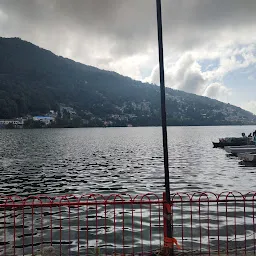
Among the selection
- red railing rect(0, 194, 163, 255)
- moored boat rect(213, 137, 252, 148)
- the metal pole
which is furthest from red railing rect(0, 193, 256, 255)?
moored boat rect(213, 137, 252, 148)

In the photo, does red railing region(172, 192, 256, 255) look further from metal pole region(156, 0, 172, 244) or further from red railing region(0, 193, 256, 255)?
metal pole region(156, 0, 172, 244)

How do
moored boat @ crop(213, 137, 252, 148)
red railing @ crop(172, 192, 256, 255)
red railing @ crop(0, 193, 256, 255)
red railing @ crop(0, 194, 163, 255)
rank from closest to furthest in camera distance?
red railing @ crop(172, 192, 256, 255), red railing @ crop(0, 193, 256, 255), red railing @ crop(0, 194, 163, 255), moored boat @ crop(213, 137, 252, 148)

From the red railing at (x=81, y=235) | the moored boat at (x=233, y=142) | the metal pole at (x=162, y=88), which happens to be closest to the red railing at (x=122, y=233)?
the red railing at (x=81, y=235)

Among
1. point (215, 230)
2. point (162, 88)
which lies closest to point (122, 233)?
point (215, 230)

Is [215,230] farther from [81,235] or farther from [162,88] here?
[162,88]

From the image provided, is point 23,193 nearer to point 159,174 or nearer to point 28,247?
point 28,247

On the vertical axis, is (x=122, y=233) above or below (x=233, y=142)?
below

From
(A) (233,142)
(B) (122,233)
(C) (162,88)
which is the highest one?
(C) (162,88)

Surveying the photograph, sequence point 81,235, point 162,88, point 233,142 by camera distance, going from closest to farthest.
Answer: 1. point 162,88
2. point 81,235
3. point 233,142

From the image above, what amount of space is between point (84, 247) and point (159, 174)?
57.9ft

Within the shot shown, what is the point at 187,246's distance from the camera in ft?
32.9

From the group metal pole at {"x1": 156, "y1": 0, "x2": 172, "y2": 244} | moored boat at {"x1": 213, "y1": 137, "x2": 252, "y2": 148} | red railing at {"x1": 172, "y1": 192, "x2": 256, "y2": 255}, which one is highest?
metal pole at {"x1": 156, "y1": 0, "x2": 172, "y2": 244}

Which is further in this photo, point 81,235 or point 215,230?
point 215,230

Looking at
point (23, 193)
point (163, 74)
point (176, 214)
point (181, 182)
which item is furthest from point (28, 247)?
point (181, 182)
